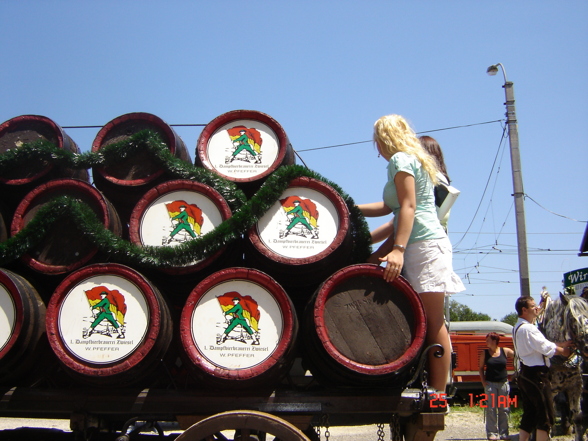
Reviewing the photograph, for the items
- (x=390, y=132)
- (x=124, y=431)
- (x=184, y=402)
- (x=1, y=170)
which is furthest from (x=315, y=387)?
(x=1, y=170)

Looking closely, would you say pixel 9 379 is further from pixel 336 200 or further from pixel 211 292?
pixel 336 200

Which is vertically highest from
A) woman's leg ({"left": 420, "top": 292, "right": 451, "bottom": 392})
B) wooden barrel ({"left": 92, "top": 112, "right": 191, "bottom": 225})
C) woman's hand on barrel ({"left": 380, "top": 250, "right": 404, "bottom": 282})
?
wooden barrel ({"left": 92, "top": 112, "right": 191, "bottom": 225})

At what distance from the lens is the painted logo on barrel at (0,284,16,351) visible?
282 centimetres

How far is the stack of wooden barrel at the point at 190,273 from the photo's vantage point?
8.95ft

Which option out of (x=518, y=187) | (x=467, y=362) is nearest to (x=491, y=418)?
(x=518, y=187)

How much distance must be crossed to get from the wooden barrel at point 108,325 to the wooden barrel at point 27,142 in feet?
3.29

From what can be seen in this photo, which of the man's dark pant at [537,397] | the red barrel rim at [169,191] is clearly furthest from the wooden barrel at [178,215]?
the man's dark pant at [537,397]

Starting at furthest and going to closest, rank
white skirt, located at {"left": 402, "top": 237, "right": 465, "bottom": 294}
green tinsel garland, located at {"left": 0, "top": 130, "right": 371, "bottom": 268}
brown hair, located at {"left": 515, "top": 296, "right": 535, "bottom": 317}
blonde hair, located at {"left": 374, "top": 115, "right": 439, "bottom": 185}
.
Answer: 1. brown hair, located at {"left": 515, "top": 296, "right": 535, "bottom": 317}
2. blonde hair, located at {"left": 374, "top": 115, "right": 439, "bottom": 185}
3. white skirt, located at {"left": 402, "top": 237, "right": 465, "bottom": 294}
4. green tinsel garland, located at {"left": 0, "top": 130, "right": 371, "bottom": 268}

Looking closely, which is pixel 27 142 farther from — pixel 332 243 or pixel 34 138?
pixel 332 243

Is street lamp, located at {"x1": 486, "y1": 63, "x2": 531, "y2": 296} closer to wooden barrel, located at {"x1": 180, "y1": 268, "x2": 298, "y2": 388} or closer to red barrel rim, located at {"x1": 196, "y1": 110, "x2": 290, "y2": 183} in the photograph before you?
red barrel rim, located at {"x1": 196, "y1": 110, "x2": 290, "y2": 183}

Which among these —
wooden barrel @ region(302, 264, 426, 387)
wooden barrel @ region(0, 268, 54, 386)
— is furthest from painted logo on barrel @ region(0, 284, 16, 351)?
wooden barrel @ region(302, 264, 426, 387)

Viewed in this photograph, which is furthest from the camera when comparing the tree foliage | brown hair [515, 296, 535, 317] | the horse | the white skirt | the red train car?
the tree foliage

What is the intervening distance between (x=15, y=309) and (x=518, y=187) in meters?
9.96

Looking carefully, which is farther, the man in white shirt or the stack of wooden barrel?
the man in white shirt
